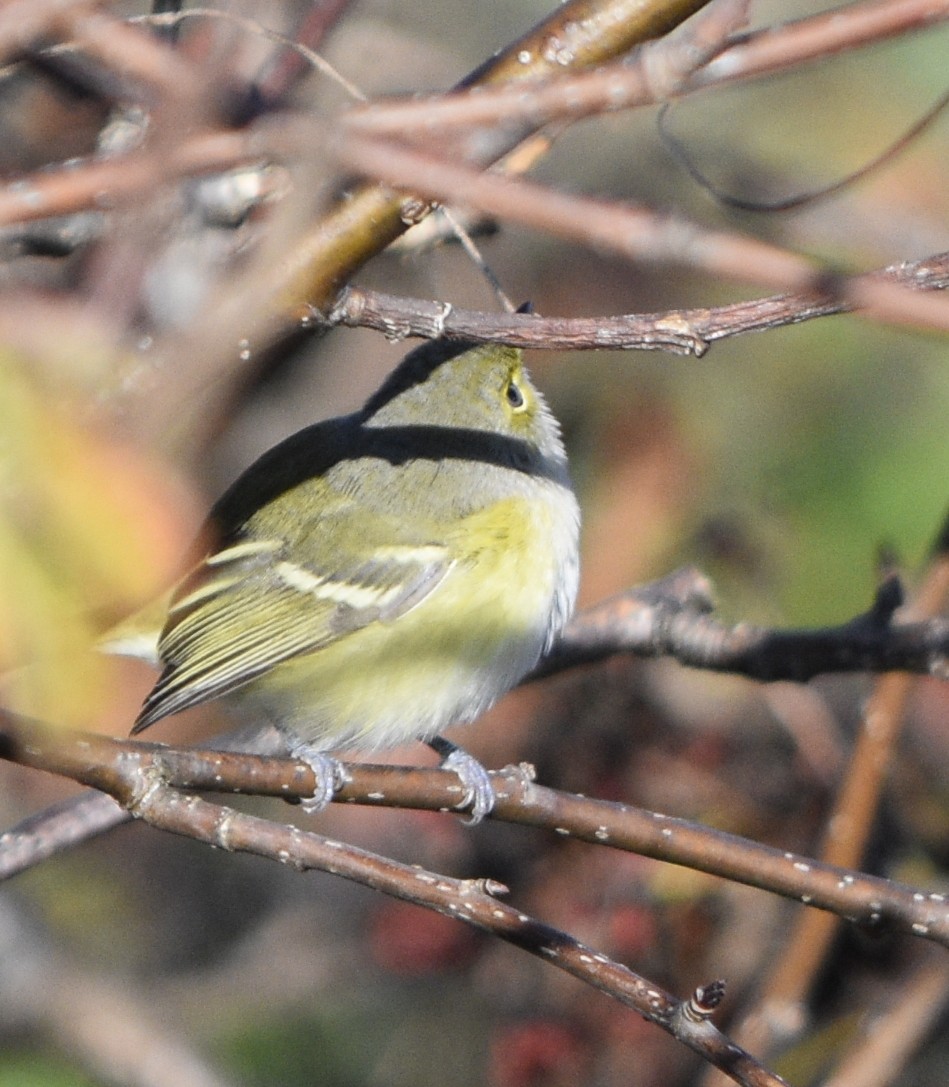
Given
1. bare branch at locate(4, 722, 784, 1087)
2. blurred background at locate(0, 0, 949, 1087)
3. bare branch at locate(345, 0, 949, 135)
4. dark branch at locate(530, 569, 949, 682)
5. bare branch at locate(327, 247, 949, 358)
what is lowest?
blurred background at locate(0, 0, 949, 1087)

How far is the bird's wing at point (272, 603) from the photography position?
302 centimetres

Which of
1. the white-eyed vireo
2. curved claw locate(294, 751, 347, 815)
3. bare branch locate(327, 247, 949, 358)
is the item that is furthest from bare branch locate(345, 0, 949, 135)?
the white-eyed vireo

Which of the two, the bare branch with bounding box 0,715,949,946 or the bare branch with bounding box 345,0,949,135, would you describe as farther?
the bare branch with bounding box 0,715,949,946

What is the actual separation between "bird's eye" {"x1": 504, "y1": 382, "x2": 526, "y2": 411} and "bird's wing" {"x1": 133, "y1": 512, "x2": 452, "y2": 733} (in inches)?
16.4

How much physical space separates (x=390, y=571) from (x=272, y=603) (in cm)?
27

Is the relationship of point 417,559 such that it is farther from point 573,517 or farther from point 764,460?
point 764,460

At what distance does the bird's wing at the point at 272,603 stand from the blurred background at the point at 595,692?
29 cm

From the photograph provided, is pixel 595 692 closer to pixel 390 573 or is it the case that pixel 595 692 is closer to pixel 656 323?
pixel 390 573

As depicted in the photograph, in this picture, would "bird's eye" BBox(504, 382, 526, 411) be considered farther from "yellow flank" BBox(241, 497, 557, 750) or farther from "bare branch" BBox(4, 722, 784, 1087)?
"bare branch" BBox(4, 722, 784, 1087)

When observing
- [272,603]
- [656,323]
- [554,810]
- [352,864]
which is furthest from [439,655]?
[656,323]

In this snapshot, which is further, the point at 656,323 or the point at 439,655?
the point at 439,655

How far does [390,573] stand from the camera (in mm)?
3072

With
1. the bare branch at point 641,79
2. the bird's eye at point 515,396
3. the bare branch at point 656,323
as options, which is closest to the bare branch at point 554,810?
the bare branch at point 656,323

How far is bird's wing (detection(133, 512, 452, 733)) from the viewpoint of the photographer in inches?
119
